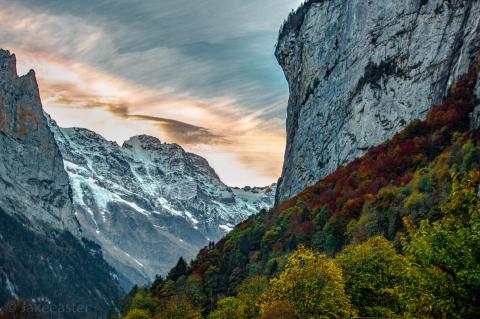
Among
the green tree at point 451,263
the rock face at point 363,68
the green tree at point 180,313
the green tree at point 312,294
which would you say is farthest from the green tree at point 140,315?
the green tree at point 451,263

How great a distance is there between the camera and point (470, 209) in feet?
77.3

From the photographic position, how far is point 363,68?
153m

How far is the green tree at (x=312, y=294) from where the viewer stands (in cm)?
5009

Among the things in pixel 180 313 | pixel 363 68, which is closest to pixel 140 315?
pixel 180 313

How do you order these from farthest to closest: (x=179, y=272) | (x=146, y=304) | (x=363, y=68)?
(x=179, y=272), (x=363, y=68), (x=146, y=304)

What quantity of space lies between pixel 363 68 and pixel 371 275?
340ft

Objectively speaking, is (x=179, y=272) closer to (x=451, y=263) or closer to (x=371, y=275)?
(x=371, y=275)

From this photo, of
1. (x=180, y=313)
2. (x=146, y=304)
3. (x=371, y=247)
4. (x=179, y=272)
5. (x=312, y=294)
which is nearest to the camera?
(x=312, y=294)

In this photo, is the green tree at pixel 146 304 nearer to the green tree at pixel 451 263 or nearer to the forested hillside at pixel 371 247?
the forested hillside at pixel 371 247

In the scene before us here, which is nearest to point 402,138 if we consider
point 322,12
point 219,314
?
point 219,314

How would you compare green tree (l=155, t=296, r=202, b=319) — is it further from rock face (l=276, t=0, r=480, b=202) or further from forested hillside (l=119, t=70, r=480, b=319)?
rock face (l=276, t=0, r=480, b=202)

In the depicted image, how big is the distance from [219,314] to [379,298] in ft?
114

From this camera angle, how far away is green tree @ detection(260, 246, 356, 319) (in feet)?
164

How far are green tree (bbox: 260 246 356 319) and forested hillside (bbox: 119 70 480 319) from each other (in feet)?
0.29
